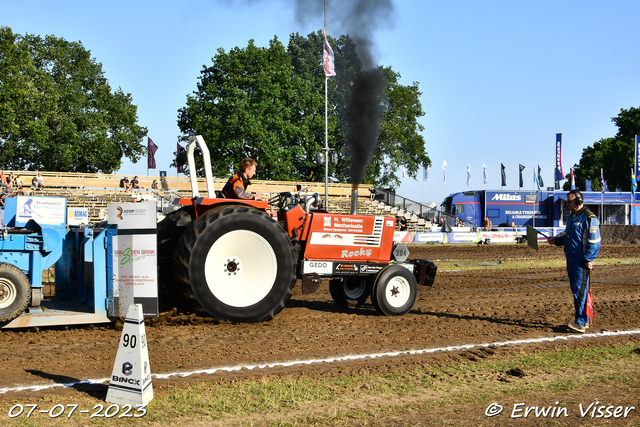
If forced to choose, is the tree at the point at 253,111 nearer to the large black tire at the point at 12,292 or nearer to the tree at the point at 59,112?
the tree at the point at 59,112

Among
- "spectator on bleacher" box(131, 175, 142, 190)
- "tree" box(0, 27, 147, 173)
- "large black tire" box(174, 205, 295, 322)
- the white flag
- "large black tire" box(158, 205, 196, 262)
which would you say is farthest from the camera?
"tree" box(0, 27, 147, 173)

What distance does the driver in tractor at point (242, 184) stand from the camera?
7078 millimetres

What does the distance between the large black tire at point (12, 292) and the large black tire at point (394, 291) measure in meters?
4.37

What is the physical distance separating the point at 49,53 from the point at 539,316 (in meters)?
44.0

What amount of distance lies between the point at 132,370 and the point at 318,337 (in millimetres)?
2818

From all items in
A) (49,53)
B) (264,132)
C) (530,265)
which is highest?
(49,53)

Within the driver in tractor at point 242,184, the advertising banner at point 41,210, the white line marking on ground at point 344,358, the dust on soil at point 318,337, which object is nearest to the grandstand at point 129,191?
the dust on soil at point 318,337

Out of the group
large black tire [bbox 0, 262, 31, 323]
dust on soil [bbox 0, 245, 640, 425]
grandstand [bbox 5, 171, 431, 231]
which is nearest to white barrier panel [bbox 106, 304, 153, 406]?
dust on soil [bbox 0, 245, 640, 425]

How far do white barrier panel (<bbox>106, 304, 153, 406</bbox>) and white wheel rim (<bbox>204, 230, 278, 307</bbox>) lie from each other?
94.7 inches

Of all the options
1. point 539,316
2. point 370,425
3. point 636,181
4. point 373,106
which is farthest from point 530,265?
point 636,181

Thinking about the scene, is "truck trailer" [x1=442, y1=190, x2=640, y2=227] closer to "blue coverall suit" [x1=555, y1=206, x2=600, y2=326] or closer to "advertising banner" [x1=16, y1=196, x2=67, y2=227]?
"blue coverall suit" [x1=555, y1=206, x2=600, y2=326]

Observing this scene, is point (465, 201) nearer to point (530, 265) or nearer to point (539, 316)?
point (530, 265)

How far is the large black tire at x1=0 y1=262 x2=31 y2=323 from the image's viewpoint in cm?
585

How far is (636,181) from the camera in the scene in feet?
121
